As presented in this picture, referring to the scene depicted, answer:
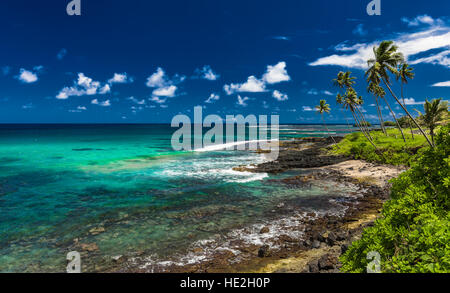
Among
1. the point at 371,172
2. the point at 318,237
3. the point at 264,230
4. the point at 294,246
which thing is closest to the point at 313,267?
the point at 294,246

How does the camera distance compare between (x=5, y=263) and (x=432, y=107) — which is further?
(x=432, y=107)

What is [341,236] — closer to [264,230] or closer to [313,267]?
[313,267]

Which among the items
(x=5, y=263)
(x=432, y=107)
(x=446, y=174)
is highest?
(x=432, y=107)

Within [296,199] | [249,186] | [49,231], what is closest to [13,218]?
[49,231]

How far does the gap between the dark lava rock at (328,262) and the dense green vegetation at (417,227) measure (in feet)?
8.01

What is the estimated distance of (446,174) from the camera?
6.50 metres

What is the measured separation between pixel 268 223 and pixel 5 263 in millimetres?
13121

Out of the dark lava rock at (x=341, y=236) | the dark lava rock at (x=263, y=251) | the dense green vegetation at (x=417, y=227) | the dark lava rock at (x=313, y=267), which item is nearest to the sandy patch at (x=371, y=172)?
the dark lava rock at (x=341, y=236)

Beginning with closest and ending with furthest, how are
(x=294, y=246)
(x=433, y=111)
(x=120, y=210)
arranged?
(x=294, y=246) < (x=120, y=210) < (x=433, y=111)

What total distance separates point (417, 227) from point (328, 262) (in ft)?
14.8

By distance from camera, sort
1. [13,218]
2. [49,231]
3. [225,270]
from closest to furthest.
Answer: [225,270]
[49,231]
[13,218]

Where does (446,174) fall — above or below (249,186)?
above

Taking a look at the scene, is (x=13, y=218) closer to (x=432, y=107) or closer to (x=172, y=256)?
(x=172, y=256)

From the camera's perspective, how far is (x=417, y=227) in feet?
17.6
